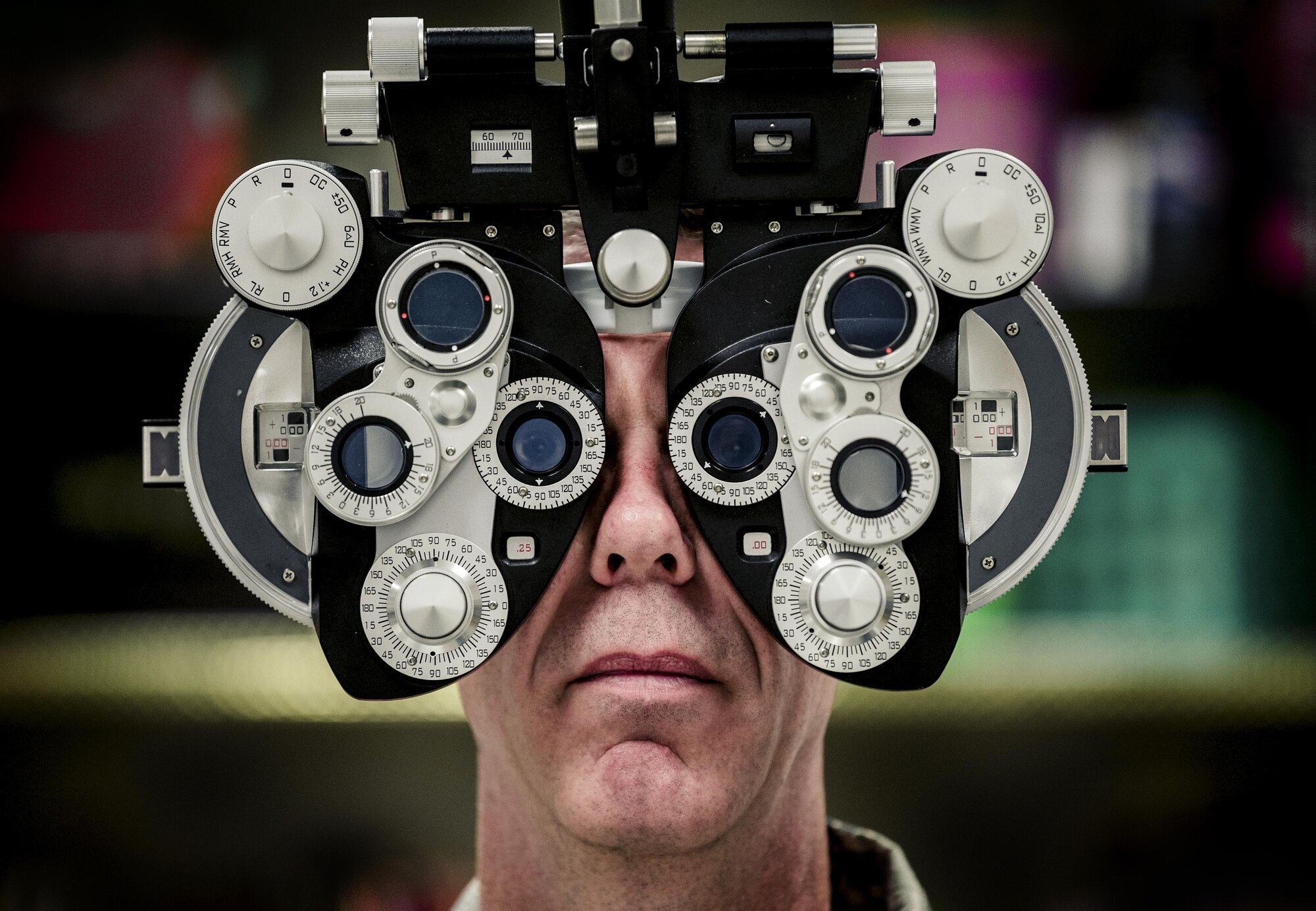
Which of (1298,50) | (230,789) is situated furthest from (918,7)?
(230,789)

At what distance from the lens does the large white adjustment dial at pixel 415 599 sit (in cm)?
63

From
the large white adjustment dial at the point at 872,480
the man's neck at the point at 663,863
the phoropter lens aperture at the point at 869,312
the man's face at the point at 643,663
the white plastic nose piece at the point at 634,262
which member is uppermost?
the white plastic nose piece at the point at 634,262

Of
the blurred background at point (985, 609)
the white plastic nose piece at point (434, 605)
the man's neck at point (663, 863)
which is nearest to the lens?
the white plastic nose piece at point (434, 605)

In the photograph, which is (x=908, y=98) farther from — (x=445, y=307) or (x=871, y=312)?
(x=445, y=307)

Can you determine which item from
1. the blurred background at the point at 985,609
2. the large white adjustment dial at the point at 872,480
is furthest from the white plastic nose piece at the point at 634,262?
the blurred background at the point at 985,609

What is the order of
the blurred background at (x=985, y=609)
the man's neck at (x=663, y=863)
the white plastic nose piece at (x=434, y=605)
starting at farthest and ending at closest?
the blurred background at (x=985, y=609) < the man's neck at (x=663, y=863) < the white plastic nose piece at (x=434, y=605)

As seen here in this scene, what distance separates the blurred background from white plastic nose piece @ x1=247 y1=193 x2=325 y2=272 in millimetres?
711

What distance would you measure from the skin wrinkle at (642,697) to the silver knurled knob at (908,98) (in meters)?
0.16

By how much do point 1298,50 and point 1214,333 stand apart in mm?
292

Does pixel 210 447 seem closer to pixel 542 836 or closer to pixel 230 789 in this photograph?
pixel 542 836

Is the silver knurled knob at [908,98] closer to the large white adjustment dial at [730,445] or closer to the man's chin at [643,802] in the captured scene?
the large white adjustment dial at [730,445]

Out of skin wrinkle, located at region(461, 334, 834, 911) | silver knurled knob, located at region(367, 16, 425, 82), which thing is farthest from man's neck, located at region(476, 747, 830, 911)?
silver knurled knob, located at region(367, 16, 425, 82)

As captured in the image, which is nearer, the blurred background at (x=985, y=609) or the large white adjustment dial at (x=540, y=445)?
the large white adjustment dial at (x=540, y=445)

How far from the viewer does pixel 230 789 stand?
4.32ft
